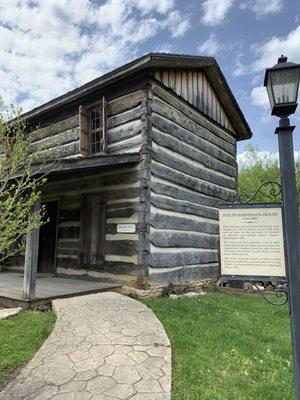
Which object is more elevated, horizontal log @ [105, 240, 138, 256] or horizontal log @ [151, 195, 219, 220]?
horizontal log @ [151, 195, 219, 220]

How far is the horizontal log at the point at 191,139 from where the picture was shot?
30.3 ft

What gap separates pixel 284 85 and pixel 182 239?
22.8 ft

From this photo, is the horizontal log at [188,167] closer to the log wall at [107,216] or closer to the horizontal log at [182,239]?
the log wall at [107,216]

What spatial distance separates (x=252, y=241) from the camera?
345cm

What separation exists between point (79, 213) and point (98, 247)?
1.29m

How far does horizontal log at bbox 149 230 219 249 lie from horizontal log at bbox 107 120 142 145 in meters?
2.64

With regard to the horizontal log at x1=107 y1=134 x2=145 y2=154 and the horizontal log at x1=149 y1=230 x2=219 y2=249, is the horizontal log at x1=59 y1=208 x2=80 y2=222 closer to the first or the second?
the horizontal log at x1=107 y1=134 x2=145 y2=154

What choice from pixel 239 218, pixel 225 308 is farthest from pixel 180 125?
pixel 239 218

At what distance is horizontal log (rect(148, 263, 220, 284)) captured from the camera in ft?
28.1

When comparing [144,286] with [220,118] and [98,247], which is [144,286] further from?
[220,118]

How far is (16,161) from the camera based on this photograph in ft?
13.9

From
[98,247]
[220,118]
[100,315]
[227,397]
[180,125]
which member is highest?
[220,118]

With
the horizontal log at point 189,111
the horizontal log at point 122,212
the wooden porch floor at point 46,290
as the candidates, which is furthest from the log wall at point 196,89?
the wooden porch floor at point 46,290

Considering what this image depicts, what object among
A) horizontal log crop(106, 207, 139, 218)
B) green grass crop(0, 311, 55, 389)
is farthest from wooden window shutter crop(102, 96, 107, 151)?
green grass crop(0, 311, 55, 389)
